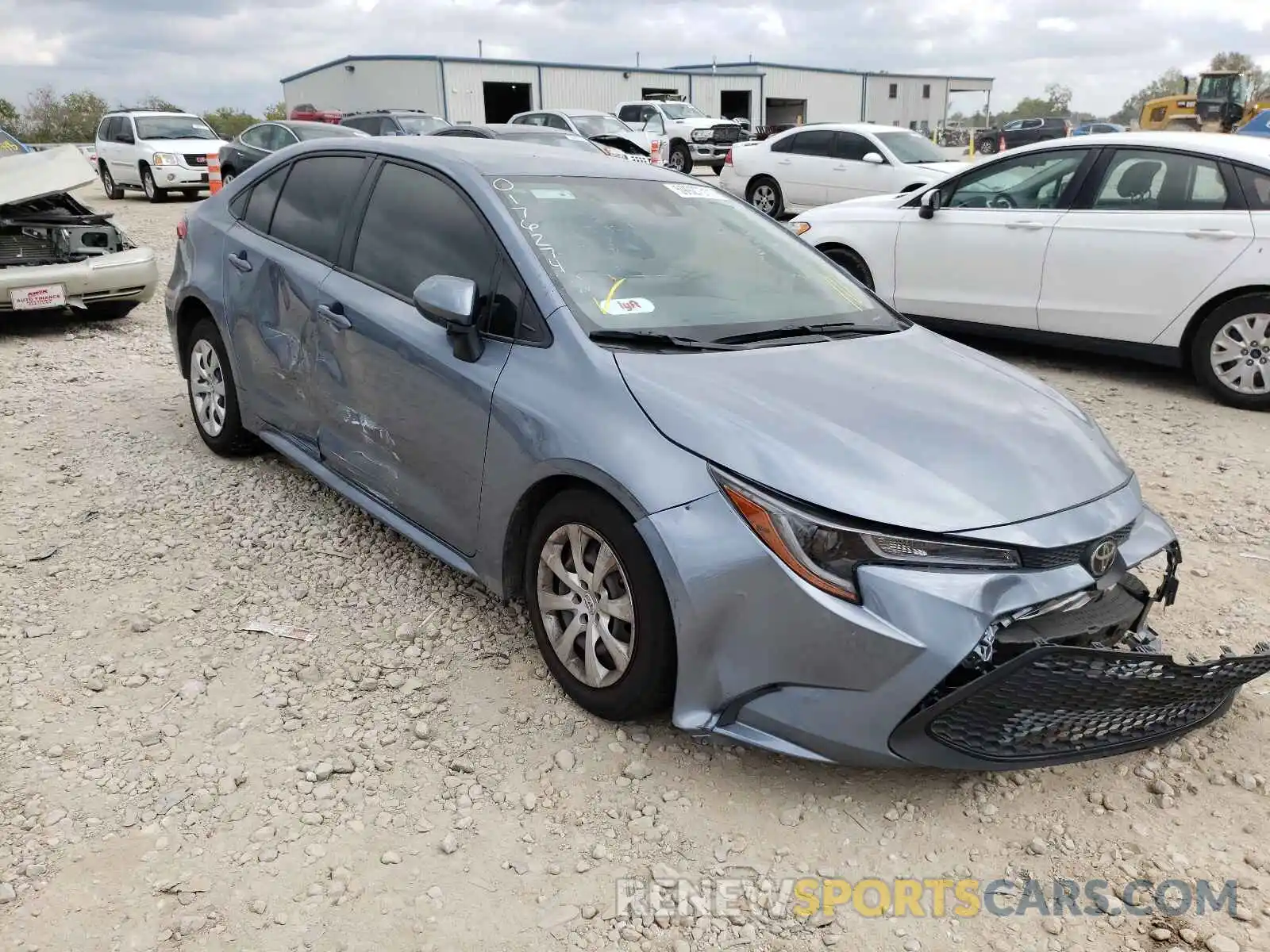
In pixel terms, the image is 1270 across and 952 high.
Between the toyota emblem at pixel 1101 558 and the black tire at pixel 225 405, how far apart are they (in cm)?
365

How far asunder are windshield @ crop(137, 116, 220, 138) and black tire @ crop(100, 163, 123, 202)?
1383 millimetres

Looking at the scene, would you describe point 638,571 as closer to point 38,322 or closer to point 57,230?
point 57,230

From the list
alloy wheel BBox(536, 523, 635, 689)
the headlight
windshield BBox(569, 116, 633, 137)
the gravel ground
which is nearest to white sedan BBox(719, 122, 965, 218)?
windshield BBox(569, 116, 633, 137)

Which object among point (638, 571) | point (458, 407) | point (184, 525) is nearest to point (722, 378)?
point (638, 571)

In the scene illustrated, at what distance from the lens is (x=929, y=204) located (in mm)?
7172

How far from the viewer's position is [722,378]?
2.85 metres

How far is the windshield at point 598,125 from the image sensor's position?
20.7 metres

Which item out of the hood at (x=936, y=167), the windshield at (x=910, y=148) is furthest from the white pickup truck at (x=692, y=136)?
the hood at (x=936, y=167)

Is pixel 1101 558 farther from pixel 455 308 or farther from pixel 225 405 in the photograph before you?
pixel 225 405

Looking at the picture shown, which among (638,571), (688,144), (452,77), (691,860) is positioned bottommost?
(691,860)

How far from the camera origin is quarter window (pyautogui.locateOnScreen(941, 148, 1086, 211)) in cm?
658

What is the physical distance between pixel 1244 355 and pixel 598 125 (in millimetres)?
17222

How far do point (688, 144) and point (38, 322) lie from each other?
59.2 feet

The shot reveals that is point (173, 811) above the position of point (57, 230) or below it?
below
